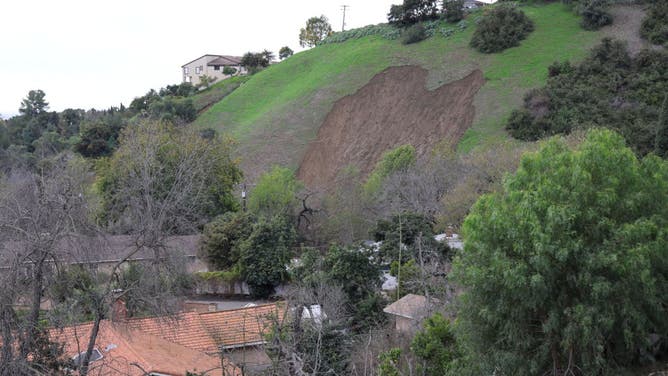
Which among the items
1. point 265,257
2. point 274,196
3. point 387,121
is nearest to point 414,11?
point 387,121

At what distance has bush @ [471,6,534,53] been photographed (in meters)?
55.2

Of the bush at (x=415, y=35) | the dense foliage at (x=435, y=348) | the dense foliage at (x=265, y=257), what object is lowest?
the dense foliage at (x=265, y=257)

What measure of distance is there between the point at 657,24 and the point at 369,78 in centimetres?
2115

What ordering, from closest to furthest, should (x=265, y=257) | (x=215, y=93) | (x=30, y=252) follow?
(x=30, y=252) < (x=265, y=257) < (x=215, y=93)

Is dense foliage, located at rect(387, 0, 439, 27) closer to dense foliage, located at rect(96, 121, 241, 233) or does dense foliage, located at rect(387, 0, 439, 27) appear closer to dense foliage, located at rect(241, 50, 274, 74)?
dense foliage, located at rect(241, 50, 274, 74)

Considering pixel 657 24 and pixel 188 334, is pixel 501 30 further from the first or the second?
pixel 188 334

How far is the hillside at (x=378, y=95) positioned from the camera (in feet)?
159

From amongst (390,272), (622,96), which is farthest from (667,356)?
(622,96)

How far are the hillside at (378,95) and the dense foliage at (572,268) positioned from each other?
25994 millimetres

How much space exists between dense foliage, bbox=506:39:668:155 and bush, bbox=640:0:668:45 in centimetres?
266

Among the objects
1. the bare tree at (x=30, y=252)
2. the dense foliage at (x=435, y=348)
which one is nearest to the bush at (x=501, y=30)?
the dense foliage at (x=435, y=348)

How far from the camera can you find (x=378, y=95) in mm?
55000

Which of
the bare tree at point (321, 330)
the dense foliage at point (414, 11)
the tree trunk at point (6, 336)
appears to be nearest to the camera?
the tree trunk at point (6, 336)

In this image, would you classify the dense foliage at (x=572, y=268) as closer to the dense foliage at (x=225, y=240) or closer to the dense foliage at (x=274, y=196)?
the dense foliage at (x=225, y=240)
